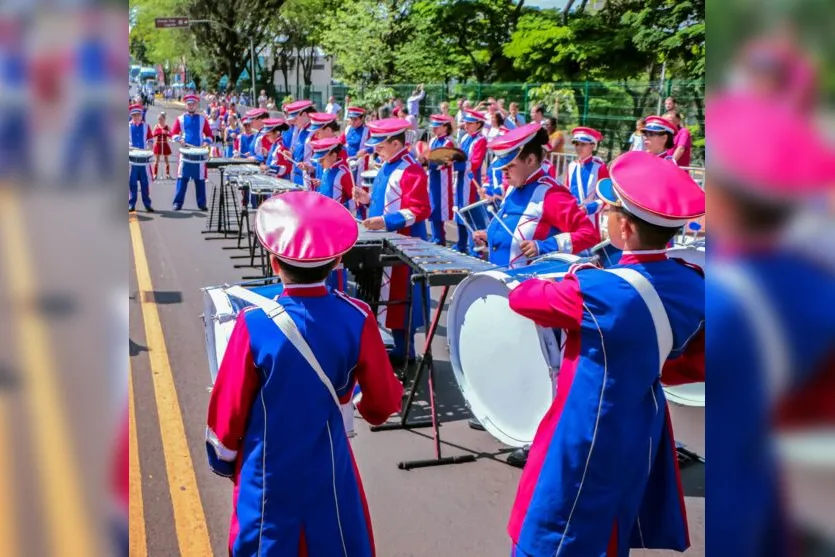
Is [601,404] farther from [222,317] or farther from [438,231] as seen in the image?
[438,231]

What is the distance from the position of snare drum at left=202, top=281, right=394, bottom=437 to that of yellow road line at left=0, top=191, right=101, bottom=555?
2.37 meters

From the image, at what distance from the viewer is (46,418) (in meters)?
0.63

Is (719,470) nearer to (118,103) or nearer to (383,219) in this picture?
(118,103)

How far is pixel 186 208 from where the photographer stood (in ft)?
53.8

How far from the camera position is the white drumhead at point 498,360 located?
3953mm

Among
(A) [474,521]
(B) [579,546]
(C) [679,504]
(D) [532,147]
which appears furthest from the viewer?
(D) [532,147]

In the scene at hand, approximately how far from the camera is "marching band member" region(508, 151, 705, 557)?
2.74m

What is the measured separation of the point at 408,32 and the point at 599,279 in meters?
30.8

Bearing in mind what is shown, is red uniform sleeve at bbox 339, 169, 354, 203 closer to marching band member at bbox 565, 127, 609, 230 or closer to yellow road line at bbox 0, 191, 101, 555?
marching band member at bbox 565, 127, 609, 230

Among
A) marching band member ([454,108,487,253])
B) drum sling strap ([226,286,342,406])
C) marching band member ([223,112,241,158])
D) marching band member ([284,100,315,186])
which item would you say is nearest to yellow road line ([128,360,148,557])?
drum sling strap ([226,286,342,406])

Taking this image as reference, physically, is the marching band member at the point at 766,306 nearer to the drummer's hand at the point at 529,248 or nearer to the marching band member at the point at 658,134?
the drummer's hand at the point at 529,248

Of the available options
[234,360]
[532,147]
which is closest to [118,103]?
[234,360]

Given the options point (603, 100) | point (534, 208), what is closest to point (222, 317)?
point (534, 208)

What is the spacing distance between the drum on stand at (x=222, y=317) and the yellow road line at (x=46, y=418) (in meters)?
2.37
